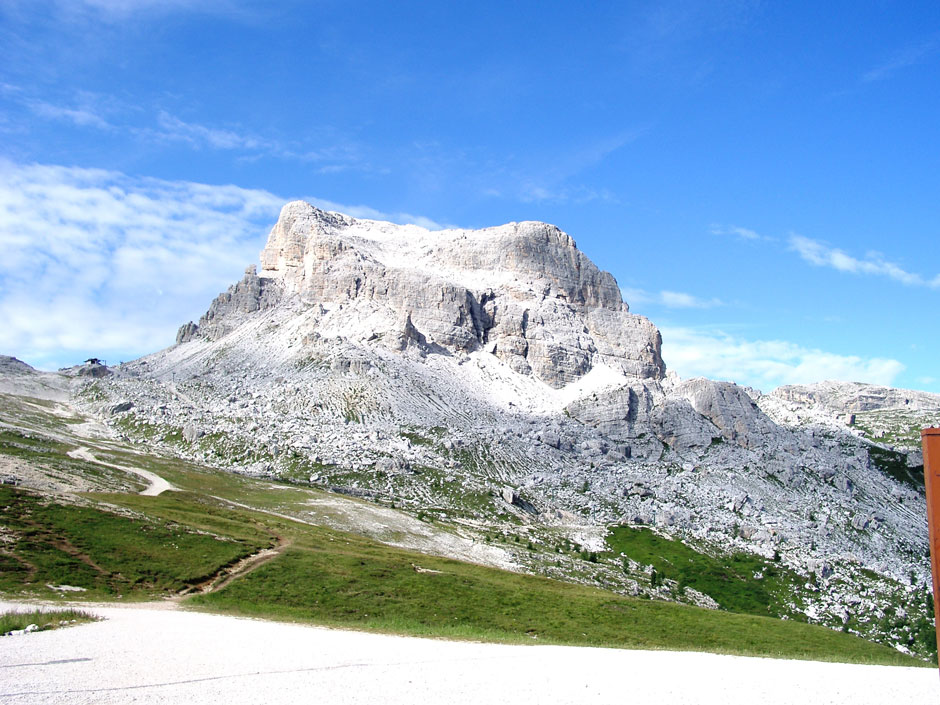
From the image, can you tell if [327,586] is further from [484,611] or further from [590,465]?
[590,465]

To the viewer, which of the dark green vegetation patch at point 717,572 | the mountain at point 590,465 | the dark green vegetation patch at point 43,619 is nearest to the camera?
the dark green vegetation patch at point 43,619

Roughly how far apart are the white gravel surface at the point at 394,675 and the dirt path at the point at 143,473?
65093 mm

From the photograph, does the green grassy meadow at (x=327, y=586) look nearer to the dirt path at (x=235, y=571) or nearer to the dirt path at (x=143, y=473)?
the dirt path at (x=235, y=571)

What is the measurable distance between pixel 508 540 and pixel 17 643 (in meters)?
81.5

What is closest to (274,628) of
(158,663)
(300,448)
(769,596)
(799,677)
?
(158,663)

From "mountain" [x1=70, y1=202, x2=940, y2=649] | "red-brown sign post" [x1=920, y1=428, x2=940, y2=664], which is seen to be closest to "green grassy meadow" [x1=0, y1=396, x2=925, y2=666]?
"red-brown sign post" [x1=920, y1=428, x2=940, y2=664]

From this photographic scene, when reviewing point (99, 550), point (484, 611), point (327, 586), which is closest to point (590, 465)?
point (484, 611)

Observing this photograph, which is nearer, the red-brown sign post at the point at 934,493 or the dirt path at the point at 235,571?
the red-brown sign post at the point at 934,493

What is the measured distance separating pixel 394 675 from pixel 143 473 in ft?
305

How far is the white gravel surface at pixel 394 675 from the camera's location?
20953 millimetres

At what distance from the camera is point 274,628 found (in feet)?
121

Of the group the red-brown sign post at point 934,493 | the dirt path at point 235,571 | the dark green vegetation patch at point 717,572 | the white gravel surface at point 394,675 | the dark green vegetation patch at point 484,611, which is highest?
the red-brown sign post at point 934,493

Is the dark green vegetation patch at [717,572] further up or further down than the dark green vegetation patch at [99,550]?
further down

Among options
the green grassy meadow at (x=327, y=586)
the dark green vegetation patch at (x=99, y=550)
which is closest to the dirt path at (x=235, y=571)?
the green grassy meadow at (x=327, y=586)
